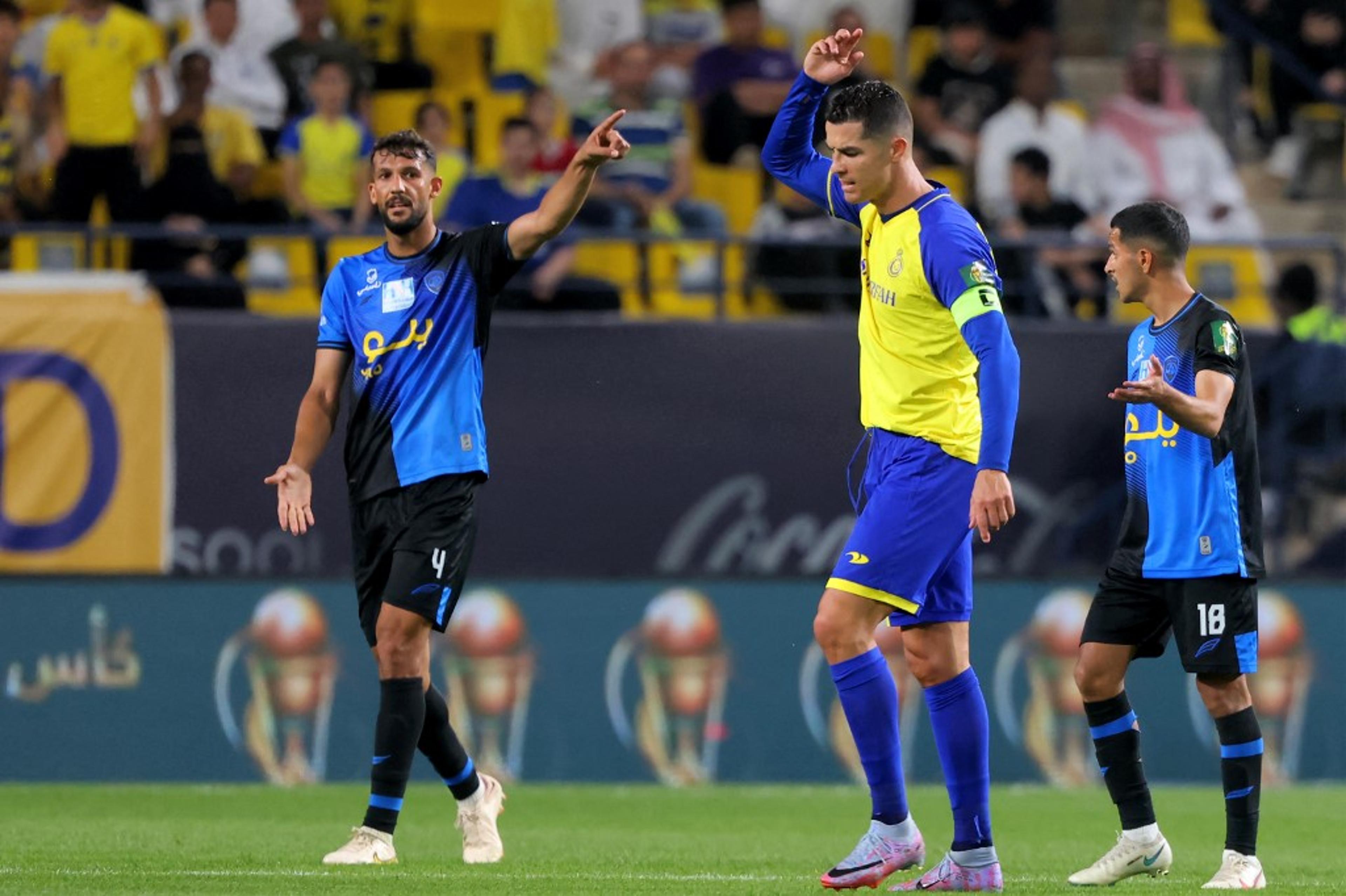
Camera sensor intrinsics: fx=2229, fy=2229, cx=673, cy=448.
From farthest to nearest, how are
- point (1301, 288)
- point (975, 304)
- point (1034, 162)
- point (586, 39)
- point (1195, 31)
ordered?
point (1195, 31) < point (586, 39) < point (1034, 162) < point (1301, 288) < point (975, 304)

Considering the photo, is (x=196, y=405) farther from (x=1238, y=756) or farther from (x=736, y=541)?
(x=1238, y=756)

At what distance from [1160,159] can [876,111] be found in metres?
9.85

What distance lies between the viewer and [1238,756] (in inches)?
276

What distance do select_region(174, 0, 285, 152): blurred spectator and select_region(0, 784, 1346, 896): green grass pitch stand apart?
5.27m

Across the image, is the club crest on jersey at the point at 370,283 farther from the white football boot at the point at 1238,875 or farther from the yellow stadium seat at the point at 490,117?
the yellow stadium seat at the point at 490,117

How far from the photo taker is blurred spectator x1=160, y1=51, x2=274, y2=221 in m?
14.1

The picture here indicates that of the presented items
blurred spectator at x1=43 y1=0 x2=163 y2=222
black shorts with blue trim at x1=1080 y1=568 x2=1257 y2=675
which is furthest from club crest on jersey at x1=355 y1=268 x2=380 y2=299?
blurred spectator at x1=43 y1=0 x2=163 y2=222

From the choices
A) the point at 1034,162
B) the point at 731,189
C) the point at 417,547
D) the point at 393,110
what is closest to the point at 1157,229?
the point at 417,547

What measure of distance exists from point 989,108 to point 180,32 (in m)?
5.67

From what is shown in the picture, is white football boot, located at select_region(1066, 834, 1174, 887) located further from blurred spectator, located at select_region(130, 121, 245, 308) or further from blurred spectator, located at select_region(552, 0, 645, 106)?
blurred spectator, located at select_region(552, 0, 645, 106)

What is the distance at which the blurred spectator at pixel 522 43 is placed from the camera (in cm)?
1559

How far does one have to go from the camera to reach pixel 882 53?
17.0 m

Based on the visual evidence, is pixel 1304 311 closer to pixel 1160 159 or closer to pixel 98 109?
pixel 1160 159

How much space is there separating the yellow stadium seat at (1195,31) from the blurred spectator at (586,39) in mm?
4707
